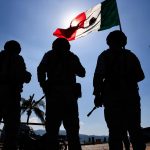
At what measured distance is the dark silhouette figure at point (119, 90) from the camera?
177 inches

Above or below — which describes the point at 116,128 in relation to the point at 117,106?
below

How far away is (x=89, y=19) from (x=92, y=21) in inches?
8.2

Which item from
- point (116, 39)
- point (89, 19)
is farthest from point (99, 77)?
point (89, 19)

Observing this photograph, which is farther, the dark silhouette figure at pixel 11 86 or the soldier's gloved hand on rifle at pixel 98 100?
the dark silhouette figure at pixel 11 86

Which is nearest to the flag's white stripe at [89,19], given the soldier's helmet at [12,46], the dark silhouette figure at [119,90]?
the soldier's helmet at [12,46]

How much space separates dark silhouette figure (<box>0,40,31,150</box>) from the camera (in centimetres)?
564

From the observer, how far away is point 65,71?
543cm

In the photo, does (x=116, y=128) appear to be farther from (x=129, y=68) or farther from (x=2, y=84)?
(x=2, y=84)

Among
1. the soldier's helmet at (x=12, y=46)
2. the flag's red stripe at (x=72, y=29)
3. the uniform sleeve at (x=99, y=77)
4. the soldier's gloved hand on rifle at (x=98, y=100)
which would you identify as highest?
the flag's red stripe at (x=72, y=29)

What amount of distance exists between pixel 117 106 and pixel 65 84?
3.54ft

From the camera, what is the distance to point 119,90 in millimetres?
4691

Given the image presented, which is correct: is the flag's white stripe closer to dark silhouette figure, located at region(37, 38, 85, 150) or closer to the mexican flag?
the mexican flag

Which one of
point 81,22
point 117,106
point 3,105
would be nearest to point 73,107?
point 117,106

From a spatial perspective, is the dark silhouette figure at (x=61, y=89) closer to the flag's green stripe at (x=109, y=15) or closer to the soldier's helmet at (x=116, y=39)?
the soldier's helmet at (x=116, y=39)
